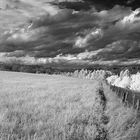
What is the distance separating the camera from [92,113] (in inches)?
365

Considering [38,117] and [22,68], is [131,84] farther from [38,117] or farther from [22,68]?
[38,117]

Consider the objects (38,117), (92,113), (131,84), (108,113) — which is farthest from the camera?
(131,84)

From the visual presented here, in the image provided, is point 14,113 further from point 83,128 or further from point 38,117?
point 83,128

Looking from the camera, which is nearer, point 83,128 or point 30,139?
point 30,139

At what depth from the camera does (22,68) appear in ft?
469

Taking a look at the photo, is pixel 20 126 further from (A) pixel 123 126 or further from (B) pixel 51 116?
(A) pixel 123 126

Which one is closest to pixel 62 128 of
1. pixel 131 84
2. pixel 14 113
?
Result: pixel 14 113

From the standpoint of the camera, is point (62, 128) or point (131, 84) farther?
point (131, 84)

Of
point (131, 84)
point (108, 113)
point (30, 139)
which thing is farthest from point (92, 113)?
point (131, 84)

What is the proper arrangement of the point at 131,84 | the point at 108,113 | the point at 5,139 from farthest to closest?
1. the point at 131,84
2. the point at 108,113
3. the point at 5,139

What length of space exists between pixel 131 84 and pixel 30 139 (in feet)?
321

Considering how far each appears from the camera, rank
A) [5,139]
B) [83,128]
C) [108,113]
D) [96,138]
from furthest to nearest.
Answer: [108,113]
[83,128]
[96,138]
[5,139]

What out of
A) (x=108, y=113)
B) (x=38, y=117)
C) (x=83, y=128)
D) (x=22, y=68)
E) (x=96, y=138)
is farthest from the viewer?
(x=22, y=68)

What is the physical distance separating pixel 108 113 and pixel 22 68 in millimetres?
135646
